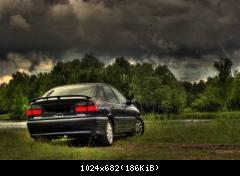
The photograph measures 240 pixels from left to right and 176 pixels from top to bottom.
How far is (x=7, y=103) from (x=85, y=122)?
81832 millimetres

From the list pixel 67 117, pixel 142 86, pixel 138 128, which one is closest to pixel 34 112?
pixel 67 117

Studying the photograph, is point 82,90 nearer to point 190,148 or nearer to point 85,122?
point 85,122

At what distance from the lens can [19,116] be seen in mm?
83812

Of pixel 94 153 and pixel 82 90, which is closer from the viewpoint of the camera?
pixel 94 153

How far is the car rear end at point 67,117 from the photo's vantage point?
1162 cm

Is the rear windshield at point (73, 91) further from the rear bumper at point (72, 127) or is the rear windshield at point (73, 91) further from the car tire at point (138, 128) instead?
the car tire at point (138, 128)

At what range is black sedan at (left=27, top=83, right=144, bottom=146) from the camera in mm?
11641

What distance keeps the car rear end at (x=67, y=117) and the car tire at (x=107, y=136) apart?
7.7 inches

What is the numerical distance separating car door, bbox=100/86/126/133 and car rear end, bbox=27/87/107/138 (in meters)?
0.79

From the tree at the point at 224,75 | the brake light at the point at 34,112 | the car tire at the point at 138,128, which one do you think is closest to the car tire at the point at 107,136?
the brake light at the point at 34,112

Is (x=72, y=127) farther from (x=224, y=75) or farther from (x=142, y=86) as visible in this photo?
(x=142, y=86)

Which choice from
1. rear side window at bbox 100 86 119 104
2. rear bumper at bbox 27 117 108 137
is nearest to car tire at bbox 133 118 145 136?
rear side window at bbox 100 86 119 104

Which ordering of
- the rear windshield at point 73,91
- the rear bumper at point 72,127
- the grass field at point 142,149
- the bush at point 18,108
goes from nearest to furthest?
the grass field at point 142,149
the rear bumper at point 72,127
the rear windshield at point 73,91
the bush at point 18,108
